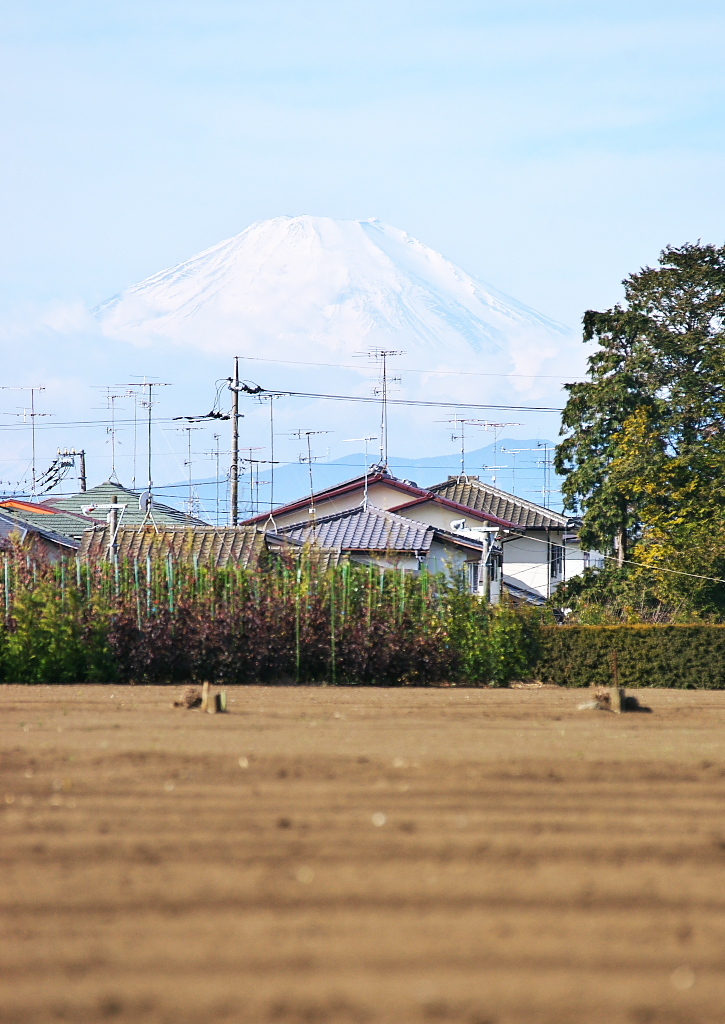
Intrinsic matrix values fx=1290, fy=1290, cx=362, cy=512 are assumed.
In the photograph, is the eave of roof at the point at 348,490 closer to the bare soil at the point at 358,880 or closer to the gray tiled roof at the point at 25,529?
the gray tiled roof at the point at 25,529

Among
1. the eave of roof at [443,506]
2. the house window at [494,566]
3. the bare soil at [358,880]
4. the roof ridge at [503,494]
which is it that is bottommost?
the bare soil at [358,880]

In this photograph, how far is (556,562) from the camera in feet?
181

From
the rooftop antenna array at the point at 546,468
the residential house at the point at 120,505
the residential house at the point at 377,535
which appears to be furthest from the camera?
the rooftop antenna array at the point at 546,468

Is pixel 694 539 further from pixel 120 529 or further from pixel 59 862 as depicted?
pixel 59 862

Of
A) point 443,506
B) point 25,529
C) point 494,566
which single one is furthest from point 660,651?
point 443,506

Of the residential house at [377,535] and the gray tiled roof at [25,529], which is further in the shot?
the residential house at [377,535]

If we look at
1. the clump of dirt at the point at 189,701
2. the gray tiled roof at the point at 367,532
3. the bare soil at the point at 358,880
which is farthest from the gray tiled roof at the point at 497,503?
the bare soil at the point at 358,880

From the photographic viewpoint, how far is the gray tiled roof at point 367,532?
38094mm

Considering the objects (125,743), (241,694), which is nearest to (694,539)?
(241,694)

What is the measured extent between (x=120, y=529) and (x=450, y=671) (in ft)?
40.7

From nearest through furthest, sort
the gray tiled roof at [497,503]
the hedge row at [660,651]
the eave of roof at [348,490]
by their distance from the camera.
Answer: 1. the hedge row at [660,651]
2. the eave of roof at [348,490]
3. the gray tiled roof at [497,503]

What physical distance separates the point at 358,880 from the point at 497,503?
162ft

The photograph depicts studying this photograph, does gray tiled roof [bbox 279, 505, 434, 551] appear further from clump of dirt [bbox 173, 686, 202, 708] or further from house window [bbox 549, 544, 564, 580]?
clump of dirt [bbox 173, 686, 202, 708]

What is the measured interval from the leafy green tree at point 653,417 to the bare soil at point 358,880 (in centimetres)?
2751
